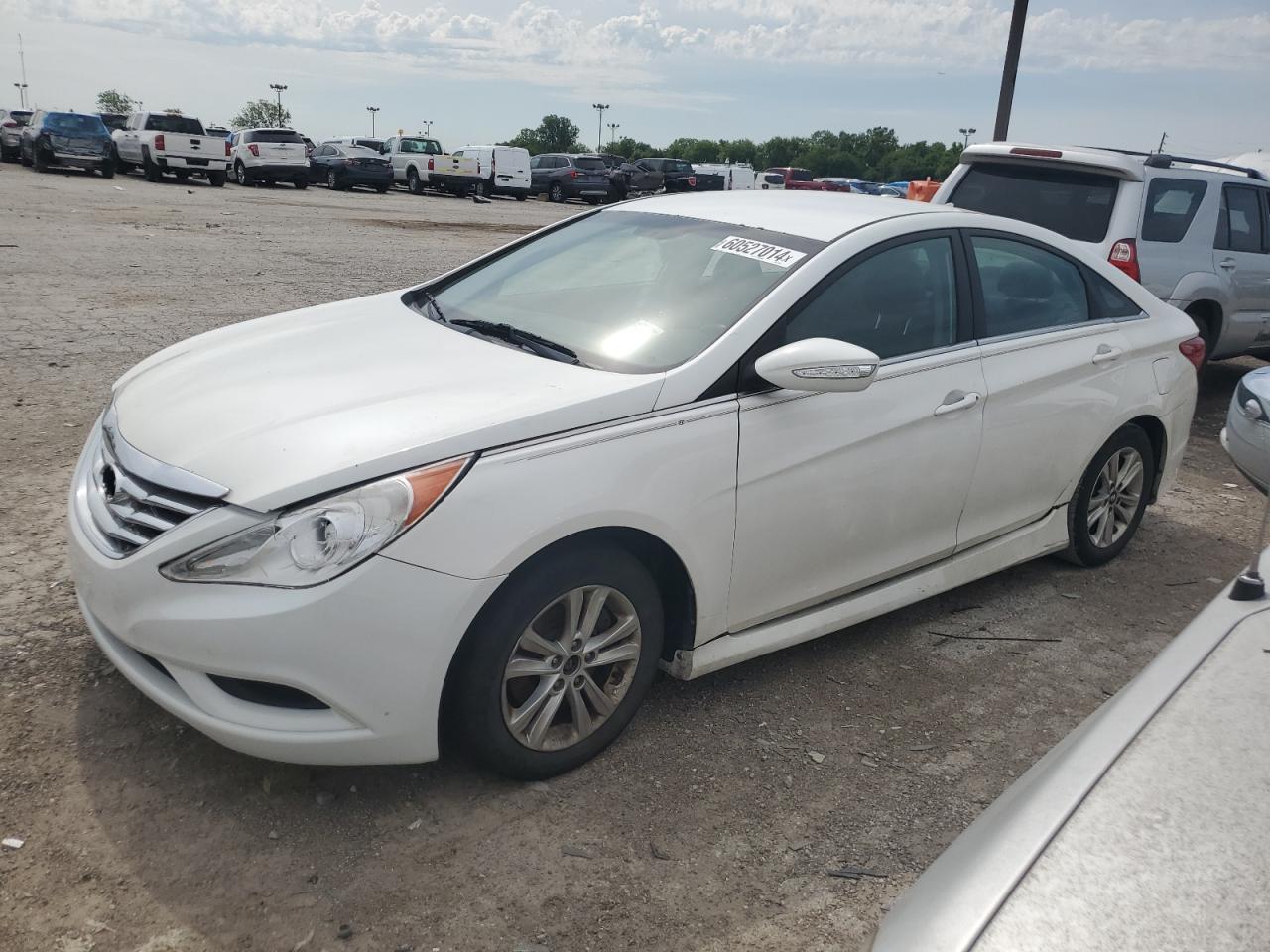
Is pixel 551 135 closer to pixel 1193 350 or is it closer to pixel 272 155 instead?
pixel 272 155

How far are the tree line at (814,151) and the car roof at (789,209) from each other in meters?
92.8

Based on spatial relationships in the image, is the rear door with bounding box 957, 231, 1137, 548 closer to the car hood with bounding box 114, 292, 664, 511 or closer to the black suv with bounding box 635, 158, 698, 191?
the car hood with bounding box 114, 292, 664, 511

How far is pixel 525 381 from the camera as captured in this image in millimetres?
3064

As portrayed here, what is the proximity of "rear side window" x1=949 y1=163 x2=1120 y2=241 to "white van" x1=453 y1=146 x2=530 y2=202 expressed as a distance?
26379 mm

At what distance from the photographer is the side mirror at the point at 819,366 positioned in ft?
10.3

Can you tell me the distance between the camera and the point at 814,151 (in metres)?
107

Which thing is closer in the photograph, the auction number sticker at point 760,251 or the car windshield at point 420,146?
the auction number sticker at point 760,251

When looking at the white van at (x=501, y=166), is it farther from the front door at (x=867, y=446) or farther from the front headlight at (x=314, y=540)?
the front headlight at (x=314, y=540)

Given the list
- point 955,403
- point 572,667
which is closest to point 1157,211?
point 955,403

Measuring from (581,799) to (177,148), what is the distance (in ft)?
97.0

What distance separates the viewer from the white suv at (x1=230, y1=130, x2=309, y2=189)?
30.2m

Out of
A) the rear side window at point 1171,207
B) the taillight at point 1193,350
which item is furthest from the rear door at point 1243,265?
the taillight at point 1193,350

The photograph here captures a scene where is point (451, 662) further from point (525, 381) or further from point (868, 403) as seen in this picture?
point (868, 403)

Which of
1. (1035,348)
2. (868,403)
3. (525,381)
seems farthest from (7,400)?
(1035,348)
